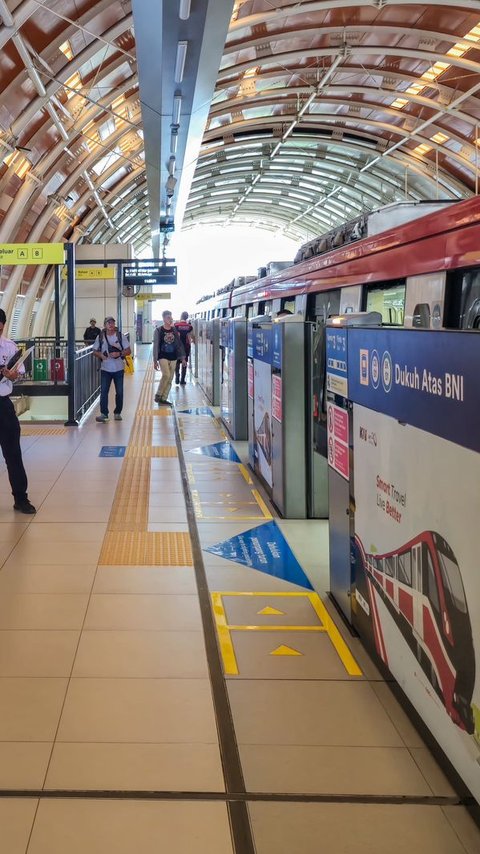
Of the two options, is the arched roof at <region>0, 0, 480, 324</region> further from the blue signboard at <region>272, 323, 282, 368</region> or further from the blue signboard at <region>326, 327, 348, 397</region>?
the blue signboard at <region>326, 327, 348, 397</region>

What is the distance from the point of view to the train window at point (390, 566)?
10.6ft

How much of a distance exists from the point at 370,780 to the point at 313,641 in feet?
4.07

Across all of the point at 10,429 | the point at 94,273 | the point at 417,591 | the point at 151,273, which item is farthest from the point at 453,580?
the point at 151,273

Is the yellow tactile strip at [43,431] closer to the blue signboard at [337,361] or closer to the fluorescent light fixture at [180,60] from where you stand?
the fluorescent light fixture at [180,60]

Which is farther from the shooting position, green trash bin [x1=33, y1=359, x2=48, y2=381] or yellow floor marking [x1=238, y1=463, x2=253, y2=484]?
green trash bin [x1=33, y1=359, x2=48, y2=381]

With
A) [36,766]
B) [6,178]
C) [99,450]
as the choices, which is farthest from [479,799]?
[6,178]

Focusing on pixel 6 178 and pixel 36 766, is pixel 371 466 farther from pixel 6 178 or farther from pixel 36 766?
pixel 6 178

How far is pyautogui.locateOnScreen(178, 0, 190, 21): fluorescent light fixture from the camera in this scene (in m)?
7.10

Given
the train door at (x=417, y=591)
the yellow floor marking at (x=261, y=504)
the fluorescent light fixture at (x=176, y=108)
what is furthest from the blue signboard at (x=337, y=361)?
the fluorescent light fixture at (x=176, y=108)

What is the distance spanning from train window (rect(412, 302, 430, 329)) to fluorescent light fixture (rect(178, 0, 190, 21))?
405cm

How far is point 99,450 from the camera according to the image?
9570 mm

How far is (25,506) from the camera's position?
638cm

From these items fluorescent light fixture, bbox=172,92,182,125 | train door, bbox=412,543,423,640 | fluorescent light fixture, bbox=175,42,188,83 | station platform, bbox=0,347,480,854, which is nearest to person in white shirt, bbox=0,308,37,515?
station platform, bbox=0,347,480,854

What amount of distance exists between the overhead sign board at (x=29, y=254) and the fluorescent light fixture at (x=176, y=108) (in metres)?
2.87
